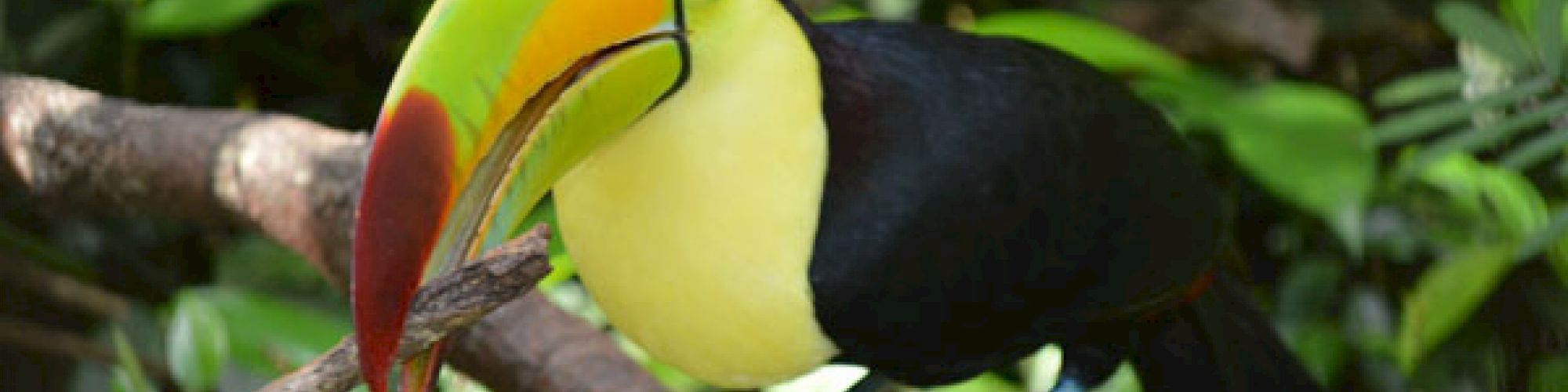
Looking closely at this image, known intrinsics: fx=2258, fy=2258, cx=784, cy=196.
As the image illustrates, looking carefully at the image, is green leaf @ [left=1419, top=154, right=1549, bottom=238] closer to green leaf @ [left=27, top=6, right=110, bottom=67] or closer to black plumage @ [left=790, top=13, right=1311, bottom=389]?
black plumage @ [left=790, top=13, right=1311, bottom=389]

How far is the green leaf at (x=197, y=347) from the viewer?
1.46 meters

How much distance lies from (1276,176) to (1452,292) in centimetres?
17

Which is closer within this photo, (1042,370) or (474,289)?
(474,289)

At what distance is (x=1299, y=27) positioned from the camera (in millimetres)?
1961

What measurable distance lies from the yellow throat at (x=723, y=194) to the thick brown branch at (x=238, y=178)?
1.28ft

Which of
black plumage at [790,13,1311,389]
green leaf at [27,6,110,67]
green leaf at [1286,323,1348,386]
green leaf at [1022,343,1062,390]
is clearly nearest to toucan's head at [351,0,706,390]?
black plumage at [790,13,1311,389]

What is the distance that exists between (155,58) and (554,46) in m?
1.23

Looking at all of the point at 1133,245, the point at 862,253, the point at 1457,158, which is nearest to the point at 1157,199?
the point at 1133,245

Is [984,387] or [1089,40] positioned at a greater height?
[1089,40]

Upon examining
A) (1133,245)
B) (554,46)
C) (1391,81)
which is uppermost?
(554,46)

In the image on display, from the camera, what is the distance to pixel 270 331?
1.59 m

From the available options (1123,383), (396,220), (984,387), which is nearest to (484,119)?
(396,220)

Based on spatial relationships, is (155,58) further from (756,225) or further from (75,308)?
(756,225)

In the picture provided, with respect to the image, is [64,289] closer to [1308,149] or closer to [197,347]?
[197,347]
